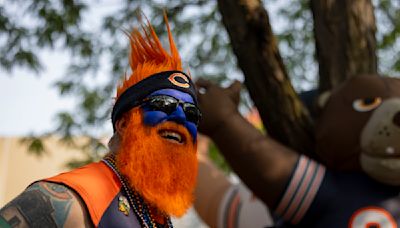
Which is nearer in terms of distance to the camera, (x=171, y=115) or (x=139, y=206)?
(x=139, y=206)

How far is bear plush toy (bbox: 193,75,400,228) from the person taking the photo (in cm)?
354

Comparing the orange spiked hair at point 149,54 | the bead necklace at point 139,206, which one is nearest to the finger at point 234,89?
the orange spiked hair at point 149,54

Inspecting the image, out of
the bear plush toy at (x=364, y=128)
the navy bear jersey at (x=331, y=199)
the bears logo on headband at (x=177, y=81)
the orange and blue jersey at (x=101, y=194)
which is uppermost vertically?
the bears logo on headband at (x=177, y=81)

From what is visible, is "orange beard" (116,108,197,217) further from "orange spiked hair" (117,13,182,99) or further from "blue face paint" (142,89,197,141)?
"orange spiked hair" (117,13,182,99)

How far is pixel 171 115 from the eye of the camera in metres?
2.47

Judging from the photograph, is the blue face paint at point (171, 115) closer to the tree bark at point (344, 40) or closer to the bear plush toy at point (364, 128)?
the bear plush toy at point (364, 128)

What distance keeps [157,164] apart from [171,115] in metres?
0.22

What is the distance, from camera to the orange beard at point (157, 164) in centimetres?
236

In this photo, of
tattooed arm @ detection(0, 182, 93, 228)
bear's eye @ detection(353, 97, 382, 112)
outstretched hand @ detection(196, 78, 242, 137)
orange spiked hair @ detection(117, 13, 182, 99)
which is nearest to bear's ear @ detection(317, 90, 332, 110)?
bear's eye @ detection(353, 97, 382, 112)

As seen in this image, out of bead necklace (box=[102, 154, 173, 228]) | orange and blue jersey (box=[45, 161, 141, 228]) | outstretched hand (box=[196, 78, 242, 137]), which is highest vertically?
orange and blue jersey (box=[45, 161, 141, 228])

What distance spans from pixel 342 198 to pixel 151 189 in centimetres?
170

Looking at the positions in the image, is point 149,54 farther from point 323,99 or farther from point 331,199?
point 323,99

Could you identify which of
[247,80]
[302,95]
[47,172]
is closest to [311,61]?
[302,95]

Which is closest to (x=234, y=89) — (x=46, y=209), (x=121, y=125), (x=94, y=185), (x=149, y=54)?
(x=149, y=54)
